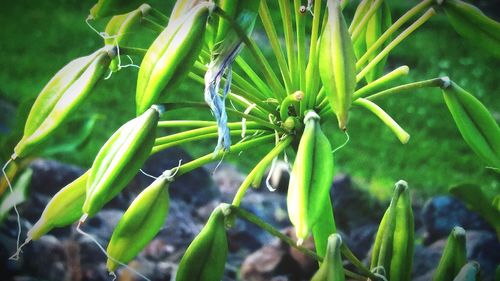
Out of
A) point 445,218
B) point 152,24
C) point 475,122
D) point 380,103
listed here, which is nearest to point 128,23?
point 152,24

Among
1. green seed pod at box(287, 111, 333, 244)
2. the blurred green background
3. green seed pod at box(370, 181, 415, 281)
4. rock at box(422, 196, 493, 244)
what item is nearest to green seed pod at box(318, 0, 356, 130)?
green seed pod at box(287, 111, 333, 244)

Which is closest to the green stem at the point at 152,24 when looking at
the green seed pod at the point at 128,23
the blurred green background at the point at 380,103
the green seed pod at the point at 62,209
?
the green seed pod at the point at 128,23

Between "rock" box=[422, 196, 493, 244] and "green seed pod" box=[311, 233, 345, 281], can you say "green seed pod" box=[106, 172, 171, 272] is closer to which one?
"green seed pod" box=[311, 233, 345, 281]

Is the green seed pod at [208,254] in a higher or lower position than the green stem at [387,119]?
lower

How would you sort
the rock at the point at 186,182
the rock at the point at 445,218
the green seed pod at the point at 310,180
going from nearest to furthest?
the green seed pod at the point at 310,180, the rock at the point at 445,218, the rock at the point at 186,182

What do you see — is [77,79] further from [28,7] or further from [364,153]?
[28,7]

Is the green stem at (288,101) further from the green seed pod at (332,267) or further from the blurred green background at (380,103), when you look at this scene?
the blurred green background at (380,103)
